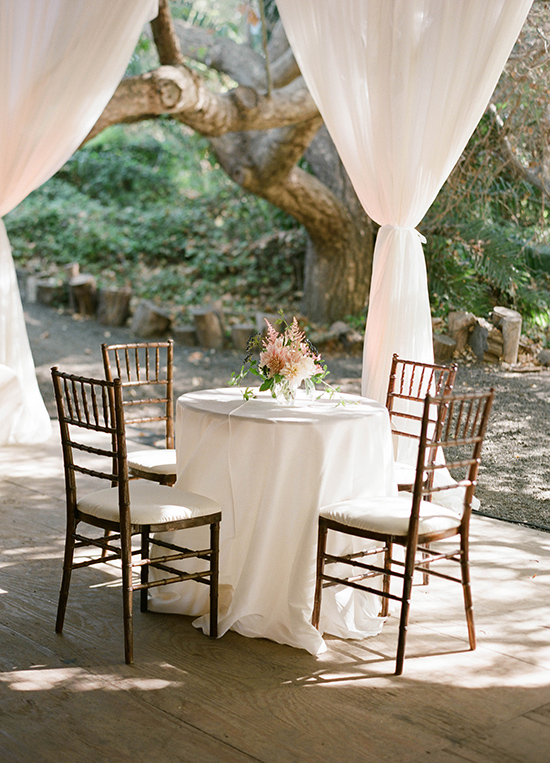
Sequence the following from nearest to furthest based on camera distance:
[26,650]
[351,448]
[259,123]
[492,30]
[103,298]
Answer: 1. [26,650]
2. [351,448]
3. [492,30]
4. [259,123]
5. [103,298]

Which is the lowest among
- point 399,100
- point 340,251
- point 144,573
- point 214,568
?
point 144,573

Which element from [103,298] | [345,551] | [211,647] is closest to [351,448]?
[345,551]

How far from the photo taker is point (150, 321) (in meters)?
8.80

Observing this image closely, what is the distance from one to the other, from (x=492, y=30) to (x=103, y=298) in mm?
5943

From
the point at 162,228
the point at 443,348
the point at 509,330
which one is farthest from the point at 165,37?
the point at 162,228

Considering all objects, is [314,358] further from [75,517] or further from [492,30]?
[492,30]

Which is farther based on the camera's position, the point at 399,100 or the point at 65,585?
the point at 399,100

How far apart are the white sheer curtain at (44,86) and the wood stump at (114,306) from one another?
361 centimetres

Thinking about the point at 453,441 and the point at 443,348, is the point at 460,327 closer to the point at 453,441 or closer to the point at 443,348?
the point at 443,348

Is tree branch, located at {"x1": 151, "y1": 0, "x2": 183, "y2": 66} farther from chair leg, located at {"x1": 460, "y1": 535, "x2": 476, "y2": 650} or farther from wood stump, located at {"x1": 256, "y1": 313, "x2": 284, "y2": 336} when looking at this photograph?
chair leg, located at {"x1": 460, "y1": 535, "x2": 476, "y2": 650}

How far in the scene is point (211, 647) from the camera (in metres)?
2.92

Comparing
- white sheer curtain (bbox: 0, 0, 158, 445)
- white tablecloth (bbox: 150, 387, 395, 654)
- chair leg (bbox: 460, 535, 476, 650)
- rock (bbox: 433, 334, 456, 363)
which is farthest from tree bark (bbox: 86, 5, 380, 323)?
chair leg (bbox: 460, 535, 476, 650)

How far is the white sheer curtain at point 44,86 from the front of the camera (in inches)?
200

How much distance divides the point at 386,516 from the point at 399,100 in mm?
2360
